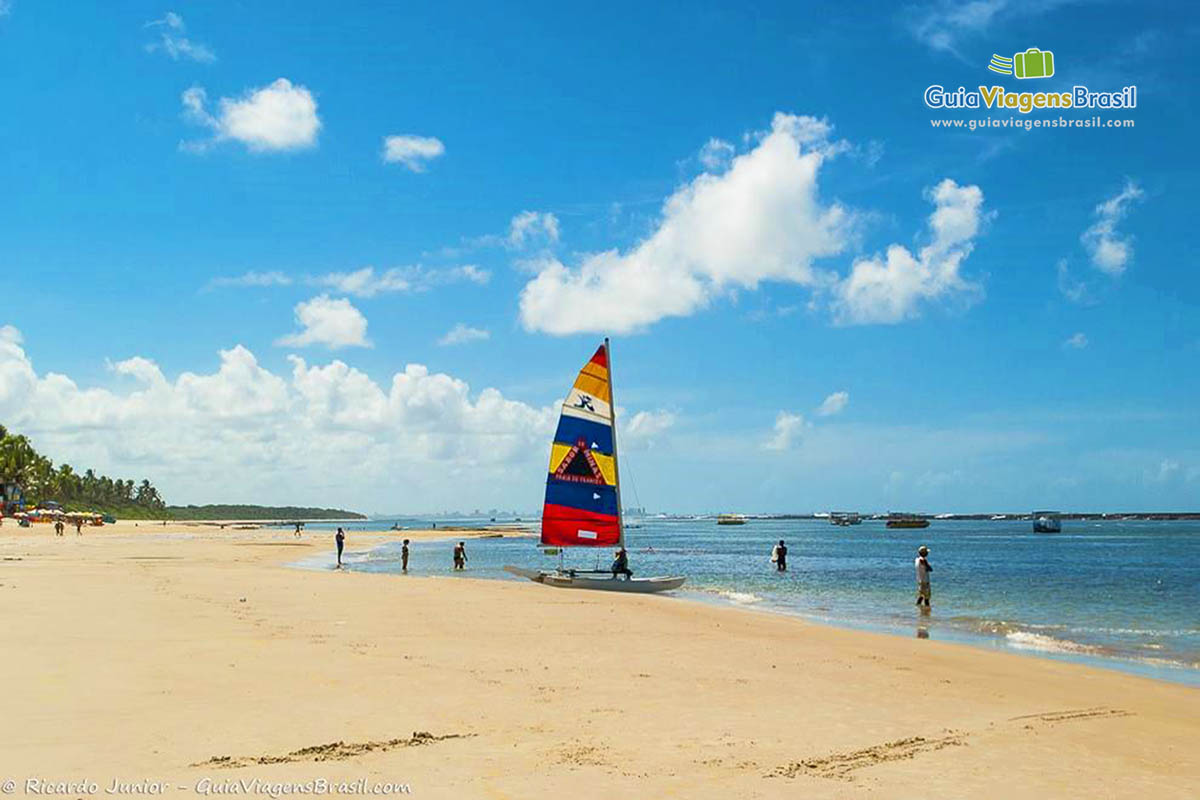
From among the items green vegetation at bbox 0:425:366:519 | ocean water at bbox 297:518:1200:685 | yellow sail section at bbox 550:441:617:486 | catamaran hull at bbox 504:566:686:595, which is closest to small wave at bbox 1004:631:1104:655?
ocean water at bbox 297:518:1200:685

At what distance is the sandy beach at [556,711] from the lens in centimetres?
Answer: 795

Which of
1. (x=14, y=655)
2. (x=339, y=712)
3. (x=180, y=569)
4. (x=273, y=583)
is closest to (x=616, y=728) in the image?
(x=339, y=712)

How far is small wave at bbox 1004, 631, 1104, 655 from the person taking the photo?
21.0 m

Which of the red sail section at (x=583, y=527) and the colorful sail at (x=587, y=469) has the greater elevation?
the colorful sail at (x=587, y=469)

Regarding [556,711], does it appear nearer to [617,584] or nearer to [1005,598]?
[617,584]

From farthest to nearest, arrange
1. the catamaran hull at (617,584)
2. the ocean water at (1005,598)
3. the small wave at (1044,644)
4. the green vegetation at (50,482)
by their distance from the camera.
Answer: the green vegetation at (50,482) → the catamaran hull at (617,584) → the ocean water at (1005,598) → the small wave at (1044,644)

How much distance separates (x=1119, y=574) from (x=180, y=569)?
52.9 metres

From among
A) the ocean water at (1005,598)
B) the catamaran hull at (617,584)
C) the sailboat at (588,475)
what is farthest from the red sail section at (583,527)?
the ocean water at (1005,598)

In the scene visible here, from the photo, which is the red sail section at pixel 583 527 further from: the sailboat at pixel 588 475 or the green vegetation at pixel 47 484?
the green vegetation at pixel 47 484

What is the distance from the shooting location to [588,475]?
34.6 m

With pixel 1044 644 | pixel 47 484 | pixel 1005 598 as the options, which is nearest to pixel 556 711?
pixel 1044 644

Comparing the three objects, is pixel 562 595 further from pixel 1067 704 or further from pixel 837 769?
pixel 837 769

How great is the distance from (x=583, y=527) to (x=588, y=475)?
2136 mm

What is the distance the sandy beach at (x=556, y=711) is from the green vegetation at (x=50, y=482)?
123 meters
